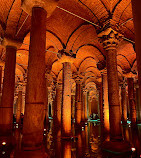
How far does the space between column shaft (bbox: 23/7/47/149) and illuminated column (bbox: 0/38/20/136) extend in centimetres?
311

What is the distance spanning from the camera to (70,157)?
4.71 metres

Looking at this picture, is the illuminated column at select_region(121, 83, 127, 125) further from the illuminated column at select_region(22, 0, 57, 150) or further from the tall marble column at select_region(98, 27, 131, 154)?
Result: the illuminated column at select_region(22, 0, 57, 150)

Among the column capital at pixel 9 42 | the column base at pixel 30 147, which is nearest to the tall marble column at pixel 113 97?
the column base at pixel 30 147

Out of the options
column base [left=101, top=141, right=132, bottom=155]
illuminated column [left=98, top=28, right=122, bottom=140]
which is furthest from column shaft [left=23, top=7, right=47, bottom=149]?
illuminated column [left=98, top=28, right=122, bottom=140]

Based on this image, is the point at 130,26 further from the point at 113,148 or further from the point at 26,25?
the point at 113,148

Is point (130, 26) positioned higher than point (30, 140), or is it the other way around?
point (130, 26)

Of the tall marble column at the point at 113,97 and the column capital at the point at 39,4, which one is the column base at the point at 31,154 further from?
the column capital at the point at 39,4

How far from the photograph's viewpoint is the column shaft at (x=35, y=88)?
370 centimetres

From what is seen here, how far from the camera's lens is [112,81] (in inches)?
243

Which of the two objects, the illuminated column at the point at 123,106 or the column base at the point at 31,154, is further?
the illuminated column at the point at 123,106

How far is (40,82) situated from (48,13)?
2.43 metres

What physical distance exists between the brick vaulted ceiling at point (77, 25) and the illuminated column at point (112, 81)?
1.30ft

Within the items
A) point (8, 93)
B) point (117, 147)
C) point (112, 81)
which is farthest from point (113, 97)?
point (8, 93)

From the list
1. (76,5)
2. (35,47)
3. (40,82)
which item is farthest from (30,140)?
(76,5)
